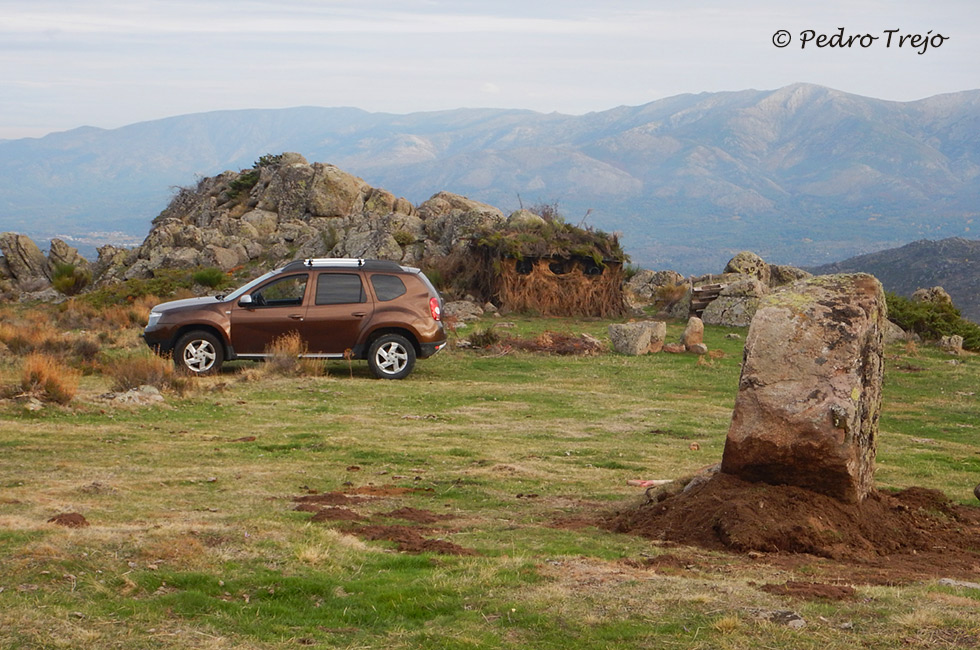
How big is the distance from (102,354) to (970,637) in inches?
737

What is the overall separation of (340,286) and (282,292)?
1.07m

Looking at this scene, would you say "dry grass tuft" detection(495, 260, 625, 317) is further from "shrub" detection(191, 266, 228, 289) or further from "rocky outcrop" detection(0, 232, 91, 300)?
"rocky outcrop" detection(0, 232, 91, 300)

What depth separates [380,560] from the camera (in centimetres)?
705

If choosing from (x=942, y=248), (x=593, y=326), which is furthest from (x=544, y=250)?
(x=942, y=248)

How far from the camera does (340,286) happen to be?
61.6 feet

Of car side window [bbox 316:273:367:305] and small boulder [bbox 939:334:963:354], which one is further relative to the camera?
small boulder [bbox 939:334:963:354]

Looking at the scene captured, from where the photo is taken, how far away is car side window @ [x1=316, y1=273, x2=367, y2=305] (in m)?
18.7

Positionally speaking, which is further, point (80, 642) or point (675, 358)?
point (675, 358)

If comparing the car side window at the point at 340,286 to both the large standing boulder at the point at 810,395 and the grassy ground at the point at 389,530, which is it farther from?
the large standing boulder at the point at 810,395

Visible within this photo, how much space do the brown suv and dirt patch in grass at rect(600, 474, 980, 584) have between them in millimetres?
10225

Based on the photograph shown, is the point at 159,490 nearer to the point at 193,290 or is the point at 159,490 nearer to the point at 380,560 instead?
the point at 380,560

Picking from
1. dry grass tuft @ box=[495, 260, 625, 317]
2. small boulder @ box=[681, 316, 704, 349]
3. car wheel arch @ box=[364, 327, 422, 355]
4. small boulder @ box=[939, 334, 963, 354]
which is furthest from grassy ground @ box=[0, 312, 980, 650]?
dry grass tuft @ box=[495, 260, 625, 317]

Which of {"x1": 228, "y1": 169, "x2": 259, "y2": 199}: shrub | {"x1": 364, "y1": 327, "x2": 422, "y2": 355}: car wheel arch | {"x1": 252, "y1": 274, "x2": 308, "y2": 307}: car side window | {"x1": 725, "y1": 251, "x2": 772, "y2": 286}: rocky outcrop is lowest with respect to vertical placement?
{"x1": 364, "y1": 327, "x2": 422, "y2": 355}: car wheel arch

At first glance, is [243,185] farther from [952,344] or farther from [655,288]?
[952,344]
